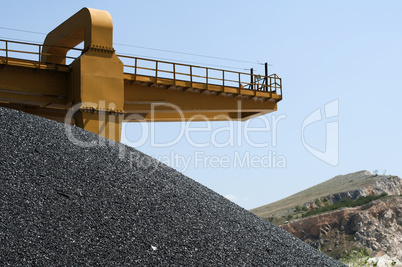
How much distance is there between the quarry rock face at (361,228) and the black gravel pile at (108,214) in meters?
27.4

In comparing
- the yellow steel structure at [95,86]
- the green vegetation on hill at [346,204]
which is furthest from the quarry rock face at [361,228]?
the yellow steel structure at [95,86]

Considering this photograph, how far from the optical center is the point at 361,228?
3856 cm

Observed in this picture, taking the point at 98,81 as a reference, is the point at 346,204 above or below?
below

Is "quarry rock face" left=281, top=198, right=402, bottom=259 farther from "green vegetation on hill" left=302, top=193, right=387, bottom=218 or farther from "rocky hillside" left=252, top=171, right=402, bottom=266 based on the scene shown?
"green vegetation on hill" left=302, top=193, right=387, bottom=218

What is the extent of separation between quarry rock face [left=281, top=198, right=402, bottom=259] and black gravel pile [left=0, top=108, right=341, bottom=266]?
27.4 meters

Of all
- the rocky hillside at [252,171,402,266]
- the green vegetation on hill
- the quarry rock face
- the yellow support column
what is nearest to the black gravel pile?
the yellow support column

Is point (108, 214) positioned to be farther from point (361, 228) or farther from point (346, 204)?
point (346, 204)

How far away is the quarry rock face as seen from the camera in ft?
123

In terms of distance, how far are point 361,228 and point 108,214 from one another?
104ft

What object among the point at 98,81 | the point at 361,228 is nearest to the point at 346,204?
the point at 361,228

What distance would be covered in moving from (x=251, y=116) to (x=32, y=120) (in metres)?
11.3

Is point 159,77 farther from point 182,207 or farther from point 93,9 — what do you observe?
point 182,207

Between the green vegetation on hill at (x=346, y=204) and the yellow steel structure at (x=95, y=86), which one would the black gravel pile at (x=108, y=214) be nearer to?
the yellow steel structure at (x=95, y=86)

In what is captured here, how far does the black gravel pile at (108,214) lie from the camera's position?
29.8 feet
